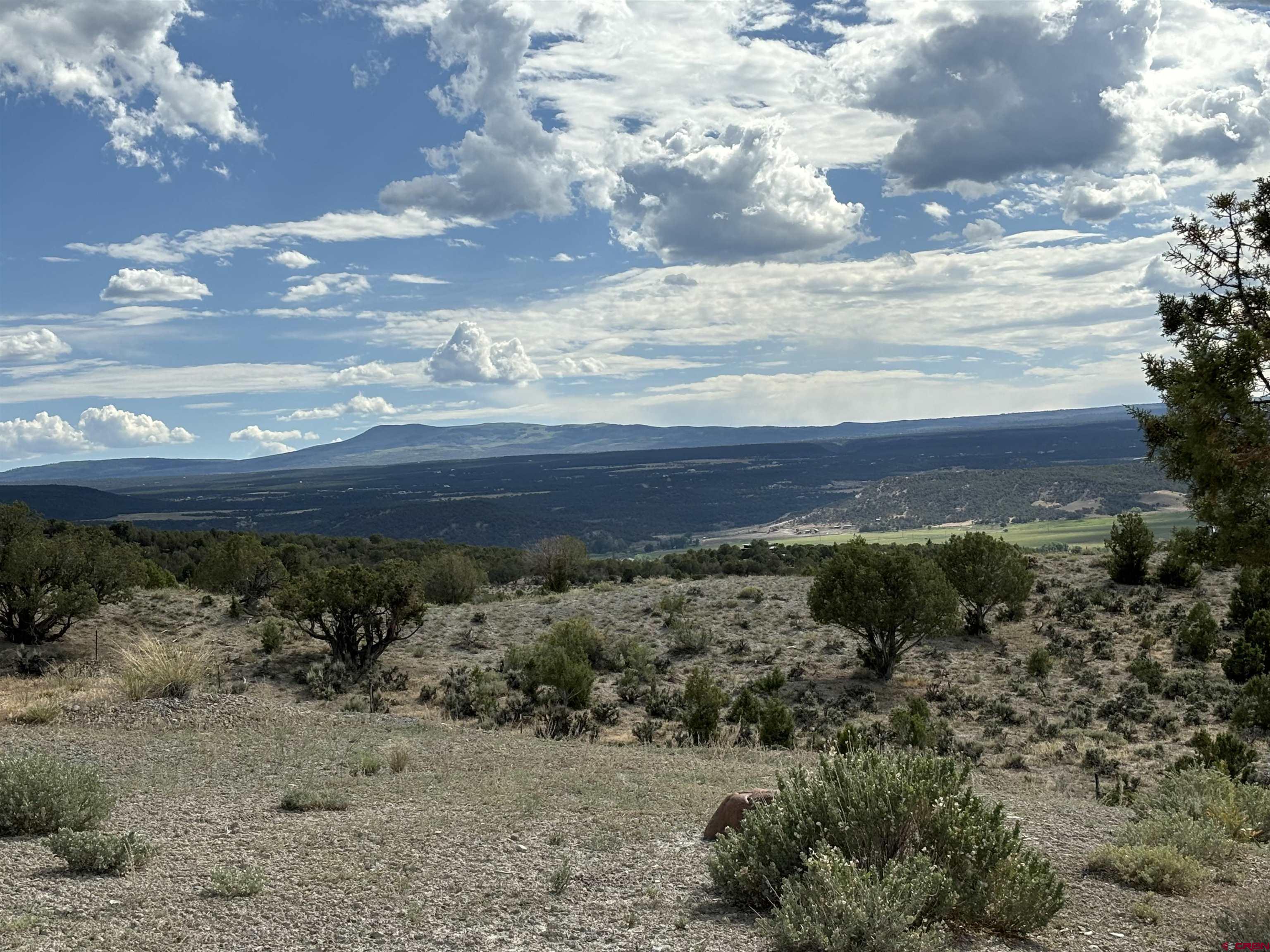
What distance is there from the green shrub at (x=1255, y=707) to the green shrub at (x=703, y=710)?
10.9 metres

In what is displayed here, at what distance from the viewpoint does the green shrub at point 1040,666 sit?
2716cm

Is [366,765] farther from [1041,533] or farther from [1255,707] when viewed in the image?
Result: [1041,533]

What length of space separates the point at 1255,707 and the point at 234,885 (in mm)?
21406

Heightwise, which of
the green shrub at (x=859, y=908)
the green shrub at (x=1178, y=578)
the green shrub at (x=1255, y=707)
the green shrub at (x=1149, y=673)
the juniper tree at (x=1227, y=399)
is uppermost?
the juniper tree at (x=1227, y=399)

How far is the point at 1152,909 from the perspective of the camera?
7.16m

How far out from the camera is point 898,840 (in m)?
7.01

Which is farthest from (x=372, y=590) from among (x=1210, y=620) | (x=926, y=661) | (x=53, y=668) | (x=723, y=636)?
(x=1210, y=620)

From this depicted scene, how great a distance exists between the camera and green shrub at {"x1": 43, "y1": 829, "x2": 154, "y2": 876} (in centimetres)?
786

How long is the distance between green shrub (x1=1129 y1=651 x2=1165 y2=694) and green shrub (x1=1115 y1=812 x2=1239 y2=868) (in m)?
18.5

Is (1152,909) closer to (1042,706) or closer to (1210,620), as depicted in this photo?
(1042,706)

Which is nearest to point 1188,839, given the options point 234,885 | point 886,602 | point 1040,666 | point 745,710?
point 234,885

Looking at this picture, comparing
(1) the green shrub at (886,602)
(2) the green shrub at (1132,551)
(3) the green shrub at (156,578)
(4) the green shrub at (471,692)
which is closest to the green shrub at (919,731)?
(1) the green shrub at (886,602)

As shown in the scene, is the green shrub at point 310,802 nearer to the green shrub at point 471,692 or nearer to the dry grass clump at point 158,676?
the dry grass clump at point 158,676

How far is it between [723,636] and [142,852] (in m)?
25.9
